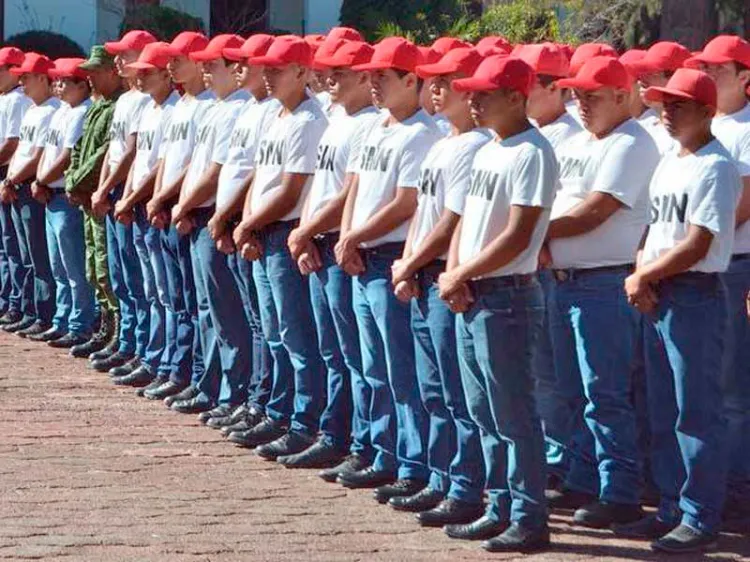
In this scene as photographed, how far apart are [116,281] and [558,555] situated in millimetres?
5923

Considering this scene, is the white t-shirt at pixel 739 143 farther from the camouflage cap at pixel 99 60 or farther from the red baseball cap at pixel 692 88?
the camouflage cap at pixel 99 60

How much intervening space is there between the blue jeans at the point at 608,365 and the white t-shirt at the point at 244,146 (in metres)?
2.53

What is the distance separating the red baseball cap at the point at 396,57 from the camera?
31.2ft

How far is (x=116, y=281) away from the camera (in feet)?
44.1

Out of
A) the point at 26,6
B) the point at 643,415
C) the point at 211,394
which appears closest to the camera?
the point at 643,415

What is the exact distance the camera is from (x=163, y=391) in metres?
12.2

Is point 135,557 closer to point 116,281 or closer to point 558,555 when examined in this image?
point 558,555

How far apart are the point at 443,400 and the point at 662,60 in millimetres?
1865

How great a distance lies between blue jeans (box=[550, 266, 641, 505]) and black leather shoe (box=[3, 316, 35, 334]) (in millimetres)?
7076

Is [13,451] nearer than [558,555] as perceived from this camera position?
No

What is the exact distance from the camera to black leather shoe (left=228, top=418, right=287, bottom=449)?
34.9ft

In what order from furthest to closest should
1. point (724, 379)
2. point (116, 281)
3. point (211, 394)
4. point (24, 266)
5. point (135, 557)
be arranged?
point (24, 266) < point (116, 281) < point (211, 394) < point (724, 379) < point (135, 557)

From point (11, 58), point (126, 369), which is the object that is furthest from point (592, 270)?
point (11, 58)

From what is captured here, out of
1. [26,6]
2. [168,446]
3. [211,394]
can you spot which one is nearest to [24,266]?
[211,394]
